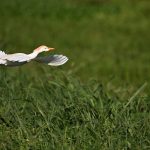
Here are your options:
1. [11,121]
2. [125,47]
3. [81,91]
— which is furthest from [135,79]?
[11,121]

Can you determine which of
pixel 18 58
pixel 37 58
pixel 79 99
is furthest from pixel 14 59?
pixel 79 99

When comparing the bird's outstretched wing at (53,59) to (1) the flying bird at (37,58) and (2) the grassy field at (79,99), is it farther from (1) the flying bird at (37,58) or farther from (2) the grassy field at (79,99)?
(2) the grassy field at (79,99)

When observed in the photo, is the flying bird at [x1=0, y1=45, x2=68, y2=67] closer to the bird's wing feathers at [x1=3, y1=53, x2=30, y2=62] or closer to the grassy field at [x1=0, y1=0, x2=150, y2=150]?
the bird's wing feathers at [x1=3, y1=53, x2=30, y2=62]

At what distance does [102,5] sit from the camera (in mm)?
18672

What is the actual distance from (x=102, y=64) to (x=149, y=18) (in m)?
6.53

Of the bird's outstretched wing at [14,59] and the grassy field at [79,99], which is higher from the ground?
the bird's outstretched wing at [14,59]

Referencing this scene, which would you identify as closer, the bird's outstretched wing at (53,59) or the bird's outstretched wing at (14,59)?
the bird's outstretched wing at (14,59)

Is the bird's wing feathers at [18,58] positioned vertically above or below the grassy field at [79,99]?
above

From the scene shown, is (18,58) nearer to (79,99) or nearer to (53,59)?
(53,59)

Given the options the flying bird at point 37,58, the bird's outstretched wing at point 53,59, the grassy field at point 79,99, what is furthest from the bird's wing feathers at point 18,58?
the grassy field at point 79,99

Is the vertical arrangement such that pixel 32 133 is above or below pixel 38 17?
below

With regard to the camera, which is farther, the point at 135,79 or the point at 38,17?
the point at 38,17

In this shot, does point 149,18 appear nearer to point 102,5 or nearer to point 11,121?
point 102,5

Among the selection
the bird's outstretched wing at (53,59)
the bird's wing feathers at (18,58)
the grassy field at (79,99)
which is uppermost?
the bird's wing feathers at (18,58)
